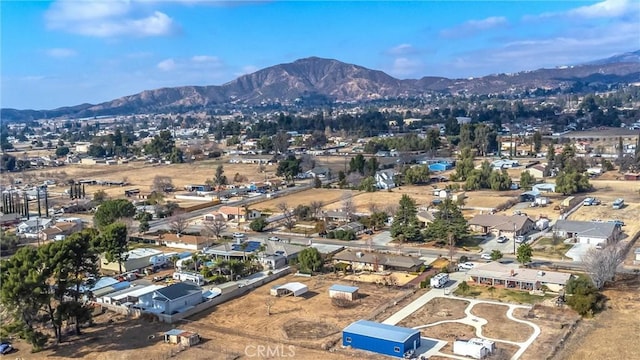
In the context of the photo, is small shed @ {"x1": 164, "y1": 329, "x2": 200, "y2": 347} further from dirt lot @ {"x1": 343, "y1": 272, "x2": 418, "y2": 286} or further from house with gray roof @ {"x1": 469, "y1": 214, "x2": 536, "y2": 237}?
house with gray roof @ {"x1": 469, "y1": 214, "x2": 536, "y2": 237}

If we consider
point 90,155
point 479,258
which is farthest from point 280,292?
point 90,155

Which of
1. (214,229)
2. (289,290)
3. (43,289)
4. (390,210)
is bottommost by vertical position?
(289,290)

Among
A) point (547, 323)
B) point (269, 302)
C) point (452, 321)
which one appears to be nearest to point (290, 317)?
point (269, 302)

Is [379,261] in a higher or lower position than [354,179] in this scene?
lower

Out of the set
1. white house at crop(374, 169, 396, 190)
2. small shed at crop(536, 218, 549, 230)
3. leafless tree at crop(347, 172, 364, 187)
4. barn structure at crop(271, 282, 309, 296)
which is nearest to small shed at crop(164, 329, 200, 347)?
barn structure at crop(271, 282, 309, 296)

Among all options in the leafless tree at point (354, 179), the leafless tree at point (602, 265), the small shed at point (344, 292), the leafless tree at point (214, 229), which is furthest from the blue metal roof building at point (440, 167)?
the small shed at point (344, 292)

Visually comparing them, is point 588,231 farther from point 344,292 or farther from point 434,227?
point 344,292

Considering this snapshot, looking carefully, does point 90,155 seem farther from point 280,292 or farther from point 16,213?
point 280,292
